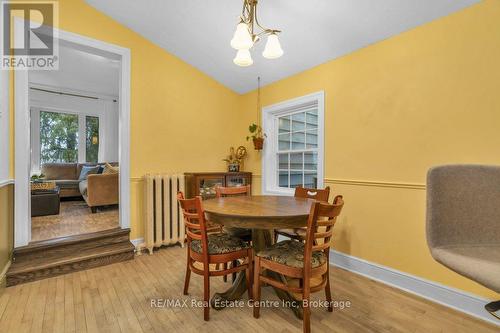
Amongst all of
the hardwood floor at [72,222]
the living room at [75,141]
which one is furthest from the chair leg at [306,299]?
the living room at [75,141]

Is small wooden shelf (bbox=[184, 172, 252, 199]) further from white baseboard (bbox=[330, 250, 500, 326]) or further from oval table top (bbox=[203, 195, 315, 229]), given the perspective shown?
white baseboard (bbox=[330, 250, 500, 326])

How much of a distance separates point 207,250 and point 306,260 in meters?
0.68

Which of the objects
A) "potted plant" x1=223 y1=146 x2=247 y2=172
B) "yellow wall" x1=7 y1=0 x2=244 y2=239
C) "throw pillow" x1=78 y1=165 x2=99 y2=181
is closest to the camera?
"yellow wall" x1=7 y1=0 x2=244 y2=239

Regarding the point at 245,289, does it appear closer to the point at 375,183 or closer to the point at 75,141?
the point at 375,183

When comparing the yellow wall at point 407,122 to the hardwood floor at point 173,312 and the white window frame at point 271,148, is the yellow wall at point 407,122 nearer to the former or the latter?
the hardwood floor at point 173,312

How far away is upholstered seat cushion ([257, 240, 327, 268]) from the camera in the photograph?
1.52 metres

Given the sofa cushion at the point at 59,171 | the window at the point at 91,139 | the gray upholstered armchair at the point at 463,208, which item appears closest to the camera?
the gray upholstered armchair at the point at 463,208

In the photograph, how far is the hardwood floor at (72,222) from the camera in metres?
2.83

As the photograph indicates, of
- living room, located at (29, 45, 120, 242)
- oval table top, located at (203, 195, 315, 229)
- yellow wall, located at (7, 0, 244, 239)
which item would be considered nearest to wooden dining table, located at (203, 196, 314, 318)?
oval table top, located at (203, 195, 315, 229)

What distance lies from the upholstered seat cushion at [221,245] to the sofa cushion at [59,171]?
527 centimetres

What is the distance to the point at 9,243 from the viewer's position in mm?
2234

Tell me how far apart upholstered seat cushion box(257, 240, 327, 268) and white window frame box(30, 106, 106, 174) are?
5961mm

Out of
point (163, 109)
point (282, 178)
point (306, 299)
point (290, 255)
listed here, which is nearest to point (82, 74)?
point (163, 109)

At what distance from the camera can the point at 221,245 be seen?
176 centimetres
